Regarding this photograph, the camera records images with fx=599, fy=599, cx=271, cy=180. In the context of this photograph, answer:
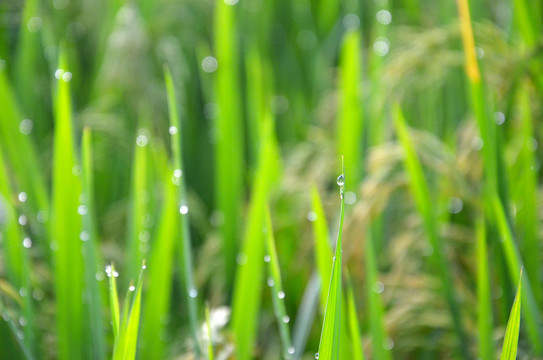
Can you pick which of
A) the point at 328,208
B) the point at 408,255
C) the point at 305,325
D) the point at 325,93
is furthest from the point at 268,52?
the point at 305,325

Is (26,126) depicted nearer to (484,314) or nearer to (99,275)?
(99,275)

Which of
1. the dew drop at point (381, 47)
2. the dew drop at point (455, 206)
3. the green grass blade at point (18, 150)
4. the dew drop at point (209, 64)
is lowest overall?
the dew drop at point (455, 206)

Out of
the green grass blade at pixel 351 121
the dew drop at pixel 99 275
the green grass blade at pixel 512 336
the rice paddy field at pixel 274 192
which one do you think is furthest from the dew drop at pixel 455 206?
the dew drop at pixel 99 275

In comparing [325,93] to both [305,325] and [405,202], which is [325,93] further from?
[305,325]

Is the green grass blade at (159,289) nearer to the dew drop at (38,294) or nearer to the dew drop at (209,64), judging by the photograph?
the dew drop at (38,294)

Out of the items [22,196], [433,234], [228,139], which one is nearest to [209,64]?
[228,139]

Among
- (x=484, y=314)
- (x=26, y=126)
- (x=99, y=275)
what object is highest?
(x=26, y=126)

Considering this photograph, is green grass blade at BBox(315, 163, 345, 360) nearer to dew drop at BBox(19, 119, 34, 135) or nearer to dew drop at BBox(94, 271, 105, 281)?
dew drop at BBox(94, 271, 105, 281)

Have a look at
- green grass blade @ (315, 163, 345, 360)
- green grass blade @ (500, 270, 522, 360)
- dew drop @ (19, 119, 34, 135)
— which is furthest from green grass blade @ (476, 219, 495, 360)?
dew drop @ (19, 119, 34, 135)
